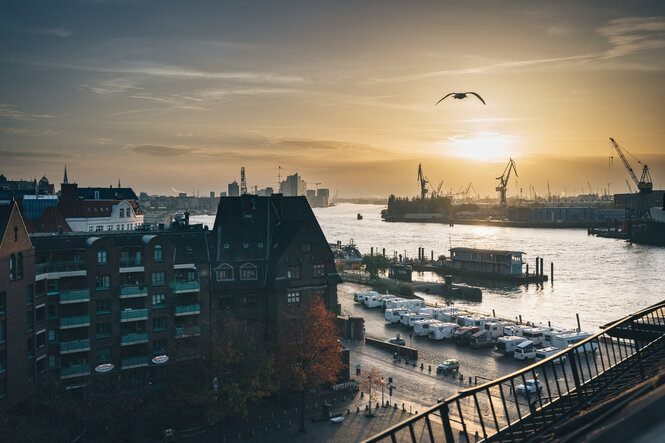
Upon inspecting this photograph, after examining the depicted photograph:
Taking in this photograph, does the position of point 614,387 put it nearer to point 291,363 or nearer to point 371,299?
point 291,363

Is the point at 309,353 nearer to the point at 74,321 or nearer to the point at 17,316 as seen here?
the point at 74,321

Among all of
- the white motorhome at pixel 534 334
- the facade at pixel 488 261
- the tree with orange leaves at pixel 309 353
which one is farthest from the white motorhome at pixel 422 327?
the facade at pixel 488 261

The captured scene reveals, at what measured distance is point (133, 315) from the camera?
26.2 m

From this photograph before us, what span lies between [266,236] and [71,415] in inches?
561

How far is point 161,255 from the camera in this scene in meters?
27.4

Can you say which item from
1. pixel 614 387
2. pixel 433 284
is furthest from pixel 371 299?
pixel 614 387

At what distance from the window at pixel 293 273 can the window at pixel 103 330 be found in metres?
9.36

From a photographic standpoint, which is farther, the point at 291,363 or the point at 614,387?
the point at 291,363

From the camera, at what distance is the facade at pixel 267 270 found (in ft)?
94.9

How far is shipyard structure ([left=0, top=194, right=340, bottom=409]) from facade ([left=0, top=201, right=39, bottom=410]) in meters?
0.04

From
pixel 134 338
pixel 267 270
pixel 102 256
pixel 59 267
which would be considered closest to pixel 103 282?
pixel 102 256

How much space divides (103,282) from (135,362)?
421cm

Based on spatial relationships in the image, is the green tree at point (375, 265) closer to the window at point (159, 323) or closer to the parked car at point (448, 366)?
the parked car at point (448, 366)

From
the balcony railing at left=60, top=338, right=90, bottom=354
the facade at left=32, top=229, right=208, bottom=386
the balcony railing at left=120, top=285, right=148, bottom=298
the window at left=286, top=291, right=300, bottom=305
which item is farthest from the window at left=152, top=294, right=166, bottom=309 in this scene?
the window at left=286, top=291, right=300, bottom=305
